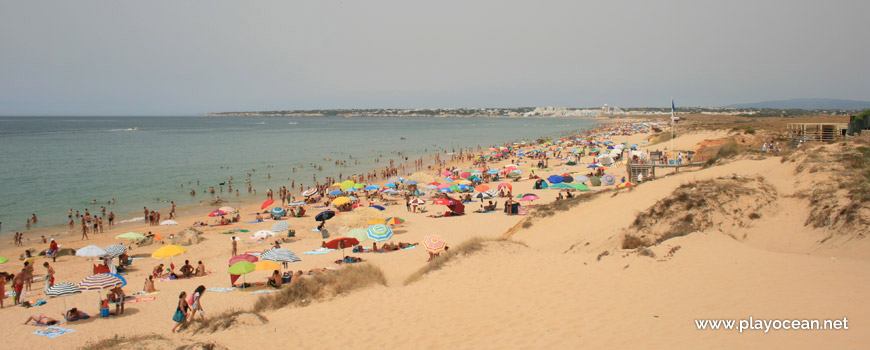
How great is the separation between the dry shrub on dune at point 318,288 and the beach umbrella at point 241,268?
316cm

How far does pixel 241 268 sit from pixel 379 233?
4885 mm

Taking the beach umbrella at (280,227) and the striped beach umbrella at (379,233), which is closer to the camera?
the striped beach umbrella at (379,233)

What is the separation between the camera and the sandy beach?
6.41 metres

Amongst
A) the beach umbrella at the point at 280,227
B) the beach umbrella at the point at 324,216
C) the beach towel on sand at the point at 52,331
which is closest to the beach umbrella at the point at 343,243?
the beach umbrella at the point at 280,227

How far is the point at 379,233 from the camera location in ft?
54.0

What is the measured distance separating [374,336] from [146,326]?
6.33 metres

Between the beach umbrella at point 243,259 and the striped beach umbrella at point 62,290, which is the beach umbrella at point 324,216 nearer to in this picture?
the beach umbrella at point 243,259

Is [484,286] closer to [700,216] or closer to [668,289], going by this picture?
[668,289]

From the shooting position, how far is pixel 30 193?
3244 cm

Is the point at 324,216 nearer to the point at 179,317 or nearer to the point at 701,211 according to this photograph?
the point at 179,317

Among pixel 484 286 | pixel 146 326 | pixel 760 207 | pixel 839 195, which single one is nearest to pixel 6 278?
pixel 146 326

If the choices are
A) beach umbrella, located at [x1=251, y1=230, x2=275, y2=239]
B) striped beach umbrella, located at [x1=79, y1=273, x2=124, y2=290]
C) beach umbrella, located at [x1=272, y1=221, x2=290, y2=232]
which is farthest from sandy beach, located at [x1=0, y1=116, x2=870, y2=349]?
beach umbrella, located at [x1=272, y1=221, x2=290, y2=232]

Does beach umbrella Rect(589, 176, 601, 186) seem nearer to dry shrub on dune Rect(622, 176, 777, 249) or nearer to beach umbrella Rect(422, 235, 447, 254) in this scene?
dry shrub on dune Rect(622, 176, 777, 249)

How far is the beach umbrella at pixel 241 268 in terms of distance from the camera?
41.8 feet
